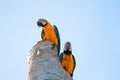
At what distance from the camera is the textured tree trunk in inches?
242

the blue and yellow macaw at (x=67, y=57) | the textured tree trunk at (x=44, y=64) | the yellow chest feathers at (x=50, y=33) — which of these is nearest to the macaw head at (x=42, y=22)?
the yellow chest feathers at (x=50, y=33)

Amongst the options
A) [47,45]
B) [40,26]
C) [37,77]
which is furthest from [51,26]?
[37,77]

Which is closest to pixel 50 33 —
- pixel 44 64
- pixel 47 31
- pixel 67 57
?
pixel 47 31

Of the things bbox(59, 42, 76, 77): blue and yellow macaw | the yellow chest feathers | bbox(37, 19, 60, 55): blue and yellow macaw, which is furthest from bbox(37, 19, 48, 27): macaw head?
bbox(59, 42, 76, 77): blue and yellow macaw

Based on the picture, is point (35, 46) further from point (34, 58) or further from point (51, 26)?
point (51, 26)

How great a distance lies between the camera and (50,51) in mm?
7168

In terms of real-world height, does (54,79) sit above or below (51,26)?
below

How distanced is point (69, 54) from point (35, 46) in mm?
2023

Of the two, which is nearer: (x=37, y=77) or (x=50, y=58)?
(x=37, y=77)

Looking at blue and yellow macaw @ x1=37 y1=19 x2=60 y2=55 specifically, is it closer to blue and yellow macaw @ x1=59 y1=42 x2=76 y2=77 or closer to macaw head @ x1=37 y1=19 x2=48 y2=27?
macaw head @ x1=37 y1=19 x2=48 y2=27

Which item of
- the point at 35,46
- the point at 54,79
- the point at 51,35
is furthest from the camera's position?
→ the point at 51,35

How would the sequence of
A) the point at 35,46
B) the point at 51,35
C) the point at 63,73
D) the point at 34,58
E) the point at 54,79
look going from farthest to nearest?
1. the point at 51,35
2. the point at 35,46
3. the point at 34,58
4. the point at 63,73
5. the point at 54,79

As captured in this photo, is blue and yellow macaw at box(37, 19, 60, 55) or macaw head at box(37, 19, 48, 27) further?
macaw head at box(37, 19, 48, 27)

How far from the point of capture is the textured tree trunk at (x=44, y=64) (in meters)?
6.14
